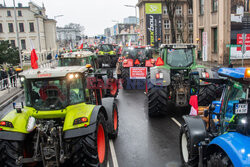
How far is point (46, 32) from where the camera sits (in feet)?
210

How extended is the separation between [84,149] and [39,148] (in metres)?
0.86

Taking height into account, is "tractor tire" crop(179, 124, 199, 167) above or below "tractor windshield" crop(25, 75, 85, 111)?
below

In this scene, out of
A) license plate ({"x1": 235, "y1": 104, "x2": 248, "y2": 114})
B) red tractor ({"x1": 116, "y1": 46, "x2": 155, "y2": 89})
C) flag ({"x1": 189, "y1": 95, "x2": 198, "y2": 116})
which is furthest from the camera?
red tractor ({"x1": 116, "y1": 46, "x2": 155, "y2": 89})

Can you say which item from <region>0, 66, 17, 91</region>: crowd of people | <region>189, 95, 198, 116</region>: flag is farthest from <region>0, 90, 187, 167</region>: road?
<region>0, 66, 17, 91</region>: crowd of people

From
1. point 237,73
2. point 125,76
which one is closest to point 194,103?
point 237,73

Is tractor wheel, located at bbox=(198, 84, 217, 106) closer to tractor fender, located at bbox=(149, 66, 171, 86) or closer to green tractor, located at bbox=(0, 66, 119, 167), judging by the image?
tractor fender, located at bbox=(149, 66, 171, 86)

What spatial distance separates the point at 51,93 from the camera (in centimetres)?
538

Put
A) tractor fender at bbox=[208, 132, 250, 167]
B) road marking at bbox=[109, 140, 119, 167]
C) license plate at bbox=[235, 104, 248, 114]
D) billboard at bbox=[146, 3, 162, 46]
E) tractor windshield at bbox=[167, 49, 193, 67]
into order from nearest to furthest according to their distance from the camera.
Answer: tractor fender at bbox=[208, 132, 250, 167] < license plate at bbox=[235, 104, 248, 114] < road marking at bbox=[109, 140, 119, 167] < tractor windshield at bbox=[167, 49, 193, 67] < billboard at bbox=[146, 3, 162, 46]

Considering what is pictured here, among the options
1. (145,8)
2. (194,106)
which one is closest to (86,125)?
(194,106)

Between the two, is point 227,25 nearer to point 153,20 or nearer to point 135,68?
point 135,68

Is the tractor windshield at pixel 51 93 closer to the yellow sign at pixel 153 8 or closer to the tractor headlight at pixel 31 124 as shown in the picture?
the tractor headlight at pixel 31 124

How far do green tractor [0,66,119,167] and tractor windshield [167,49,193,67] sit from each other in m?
5.23

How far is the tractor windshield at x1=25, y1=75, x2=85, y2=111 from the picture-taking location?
534 cm

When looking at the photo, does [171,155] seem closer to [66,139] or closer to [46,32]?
[66,139]
